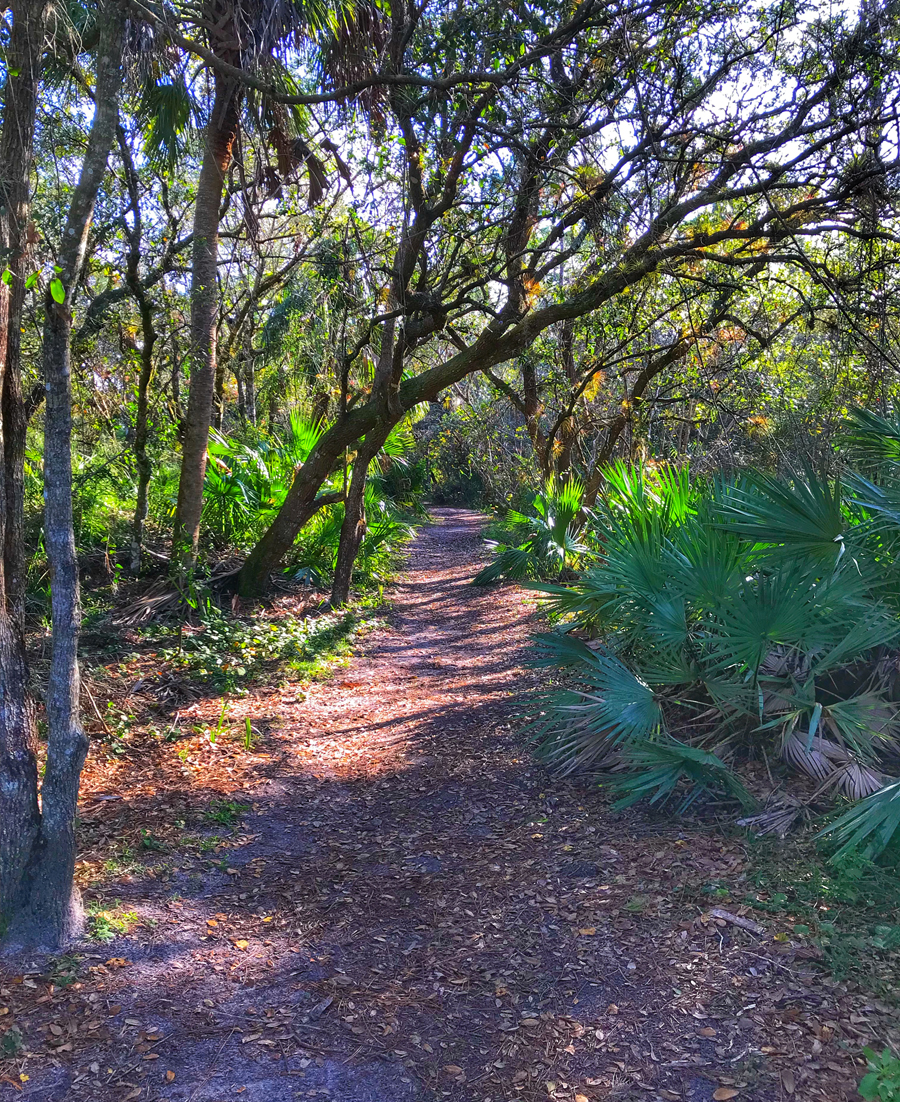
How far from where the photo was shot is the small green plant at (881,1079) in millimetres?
2256

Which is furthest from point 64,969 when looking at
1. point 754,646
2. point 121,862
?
point 754,646

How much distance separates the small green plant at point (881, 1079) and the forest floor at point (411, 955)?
0.09 metres

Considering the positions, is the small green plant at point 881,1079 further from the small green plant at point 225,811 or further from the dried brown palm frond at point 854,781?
the small green plant at point 225,811

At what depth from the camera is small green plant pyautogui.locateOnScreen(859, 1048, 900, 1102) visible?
226cm

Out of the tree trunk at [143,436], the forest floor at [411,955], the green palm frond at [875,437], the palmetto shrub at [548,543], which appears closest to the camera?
the forest floor at [411,955]

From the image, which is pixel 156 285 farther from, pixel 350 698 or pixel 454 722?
pixel 454 722

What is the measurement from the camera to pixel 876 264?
716cm

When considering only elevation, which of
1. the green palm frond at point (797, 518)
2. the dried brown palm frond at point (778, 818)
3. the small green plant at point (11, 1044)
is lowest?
the small green plant at point (11, 1044)

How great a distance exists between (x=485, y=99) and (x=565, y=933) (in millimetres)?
6109

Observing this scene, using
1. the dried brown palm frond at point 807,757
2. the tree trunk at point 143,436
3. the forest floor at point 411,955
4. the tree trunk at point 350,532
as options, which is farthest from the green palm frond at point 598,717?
the tree trunk at point 143,436

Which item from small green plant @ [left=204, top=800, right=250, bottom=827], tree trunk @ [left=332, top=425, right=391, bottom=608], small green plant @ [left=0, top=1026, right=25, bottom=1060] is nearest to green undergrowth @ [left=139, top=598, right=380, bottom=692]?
tree trunk @ [left=332, top=425, right=391, bottom=608]

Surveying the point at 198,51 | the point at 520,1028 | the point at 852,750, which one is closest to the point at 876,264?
the point at 852,750

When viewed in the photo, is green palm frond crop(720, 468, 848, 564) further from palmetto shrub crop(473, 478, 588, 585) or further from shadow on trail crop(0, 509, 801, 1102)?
palmetto shrub crop(473, 478, 588, 585)

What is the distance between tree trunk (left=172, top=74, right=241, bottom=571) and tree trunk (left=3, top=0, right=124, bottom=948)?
13.3 ft
